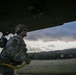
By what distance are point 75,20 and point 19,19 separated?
1.73 metres

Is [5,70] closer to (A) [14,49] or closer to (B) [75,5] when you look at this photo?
(A) [14,49]

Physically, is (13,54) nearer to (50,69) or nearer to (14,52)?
(14,52)

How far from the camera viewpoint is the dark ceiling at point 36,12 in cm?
937

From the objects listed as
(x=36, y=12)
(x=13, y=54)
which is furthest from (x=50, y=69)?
(x=13, y=54)

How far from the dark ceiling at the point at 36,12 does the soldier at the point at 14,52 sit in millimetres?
3652

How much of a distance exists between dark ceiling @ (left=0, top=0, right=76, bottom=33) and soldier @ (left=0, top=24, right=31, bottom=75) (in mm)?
3652

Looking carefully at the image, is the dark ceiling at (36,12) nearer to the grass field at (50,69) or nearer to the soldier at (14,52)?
the grass field at (50,69)

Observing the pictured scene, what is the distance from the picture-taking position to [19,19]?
10.5 meters

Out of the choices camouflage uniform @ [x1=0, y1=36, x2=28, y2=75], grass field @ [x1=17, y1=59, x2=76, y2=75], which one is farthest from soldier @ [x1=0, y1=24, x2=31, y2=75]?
grass field @ [x1=17, y1=59, x2=76, y2=75]

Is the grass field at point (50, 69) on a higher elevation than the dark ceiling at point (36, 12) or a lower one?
lower

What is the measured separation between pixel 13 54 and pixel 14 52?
36 millimetres

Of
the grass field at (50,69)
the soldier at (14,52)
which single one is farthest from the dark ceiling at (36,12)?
the soldier at (14,52)

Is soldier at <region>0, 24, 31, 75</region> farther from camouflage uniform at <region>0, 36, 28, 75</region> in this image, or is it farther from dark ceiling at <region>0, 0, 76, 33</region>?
dark ceiling at <region>0, 0, 76, 33</region>

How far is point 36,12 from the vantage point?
32.7ft
